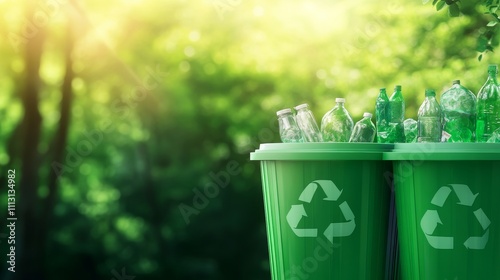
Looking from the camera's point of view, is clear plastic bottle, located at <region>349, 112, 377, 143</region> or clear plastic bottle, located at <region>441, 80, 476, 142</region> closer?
clear plastic bottle, located at <region>441, 80, 476, 142</region>

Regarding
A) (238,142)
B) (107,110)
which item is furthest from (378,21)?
(107,110)

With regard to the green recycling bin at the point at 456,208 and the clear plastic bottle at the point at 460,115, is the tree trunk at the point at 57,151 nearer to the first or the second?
the clear plastic bottle at the point at 460,115

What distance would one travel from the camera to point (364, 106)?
26.7 feet

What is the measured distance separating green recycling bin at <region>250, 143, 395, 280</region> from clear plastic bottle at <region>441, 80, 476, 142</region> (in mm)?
294

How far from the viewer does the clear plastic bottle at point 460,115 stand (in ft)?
10.5

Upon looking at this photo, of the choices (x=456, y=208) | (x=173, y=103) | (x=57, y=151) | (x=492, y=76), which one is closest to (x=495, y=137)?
(x=492, y=76)

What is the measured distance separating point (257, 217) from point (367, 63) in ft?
7.28

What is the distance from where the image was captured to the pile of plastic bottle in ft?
10.5

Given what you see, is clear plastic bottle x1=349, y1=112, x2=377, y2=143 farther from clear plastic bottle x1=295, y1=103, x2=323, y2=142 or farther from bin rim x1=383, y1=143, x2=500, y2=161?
bin rim x1=383, y1=143, x2=500, y2=161

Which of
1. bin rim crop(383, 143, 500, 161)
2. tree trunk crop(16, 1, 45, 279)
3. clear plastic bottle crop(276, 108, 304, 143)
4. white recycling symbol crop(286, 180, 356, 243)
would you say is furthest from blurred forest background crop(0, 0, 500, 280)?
bin rim crop(383, 143, 500, 161)

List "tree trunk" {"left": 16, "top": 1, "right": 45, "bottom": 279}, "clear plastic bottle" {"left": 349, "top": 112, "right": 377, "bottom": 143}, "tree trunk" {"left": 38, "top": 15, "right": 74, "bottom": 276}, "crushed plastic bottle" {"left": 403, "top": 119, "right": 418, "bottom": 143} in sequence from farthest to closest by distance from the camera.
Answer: "tree trunk" {"left": 38, "top": 15, "right": 74, "bottom": 276}, "tree trunk" {"left": 16, "top": 1, "right": 45, "bottom": 279}, "crushed plastic bottle" {"left": 403, "top": 119, "right": 418, "bottom": 143}, "clear plastic bottle" {"left": 349, "top": 112, "right": 377, "bottom": 143}

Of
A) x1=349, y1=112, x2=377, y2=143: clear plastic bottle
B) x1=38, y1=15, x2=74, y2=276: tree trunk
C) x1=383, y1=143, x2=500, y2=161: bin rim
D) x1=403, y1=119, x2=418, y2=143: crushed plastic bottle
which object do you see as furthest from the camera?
x1=38, y1=15, x2=74, y2=276: tree trunk

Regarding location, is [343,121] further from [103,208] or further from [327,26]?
[103,208]

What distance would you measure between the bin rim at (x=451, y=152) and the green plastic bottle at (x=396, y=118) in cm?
32
